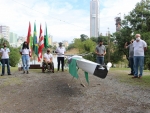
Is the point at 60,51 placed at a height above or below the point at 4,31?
below

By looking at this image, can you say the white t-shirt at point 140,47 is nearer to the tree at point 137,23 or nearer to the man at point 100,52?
the man at point 100,52

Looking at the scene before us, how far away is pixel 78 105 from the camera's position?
4.46 meters

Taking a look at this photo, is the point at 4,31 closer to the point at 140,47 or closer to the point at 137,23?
the point at 137,23

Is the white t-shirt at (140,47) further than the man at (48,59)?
No

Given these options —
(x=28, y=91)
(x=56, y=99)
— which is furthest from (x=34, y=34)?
(x=56, y=99)

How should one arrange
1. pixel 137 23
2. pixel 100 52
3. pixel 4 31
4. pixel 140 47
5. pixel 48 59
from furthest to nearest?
pixel 4 31 → pixel 137 23 → pixel 48 59 → pixel 100 52 → pixel 140 47

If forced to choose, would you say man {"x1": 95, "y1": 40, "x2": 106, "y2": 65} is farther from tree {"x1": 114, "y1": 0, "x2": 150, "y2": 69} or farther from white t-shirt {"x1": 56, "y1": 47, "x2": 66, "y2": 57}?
tree {"x1": 114, "y1": 0, "x2": 150, "y2": 69}

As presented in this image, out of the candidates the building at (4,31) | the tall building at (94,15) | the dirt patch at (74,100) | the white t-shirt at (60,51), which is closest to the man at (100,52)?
the white t-shirt at (60,51)

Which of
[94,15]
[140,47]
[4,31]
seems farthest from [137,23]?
[4,31]

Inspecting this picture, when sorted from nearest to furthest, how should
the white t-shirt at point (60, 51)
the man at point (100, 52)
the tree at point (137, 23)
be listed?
1. the man at point (100, 52)
2. the white t-shirt at point (60, 51)
3. the tree at point (137, 23)

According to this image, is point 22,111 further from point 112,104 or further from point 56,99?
point 112,104

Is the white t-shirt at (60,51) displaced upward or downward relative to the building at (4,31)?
downward

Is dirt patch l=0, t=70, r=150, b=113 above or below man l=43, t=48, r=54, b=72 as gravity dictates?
below

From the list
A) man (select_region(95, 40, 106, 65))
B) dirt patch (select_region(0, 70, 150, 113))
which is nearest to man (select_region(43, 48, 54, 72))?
man (select_region(95, 40, 106, 65))
